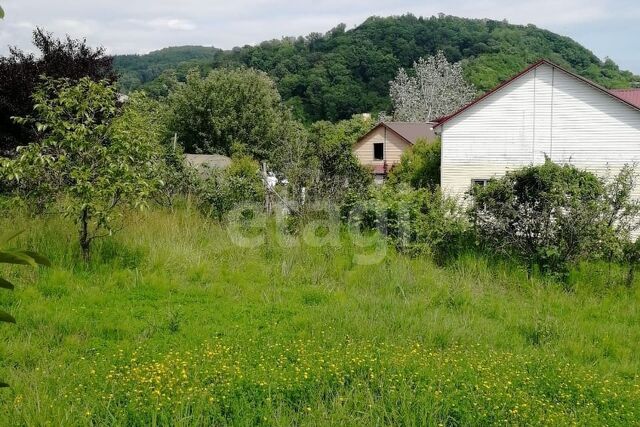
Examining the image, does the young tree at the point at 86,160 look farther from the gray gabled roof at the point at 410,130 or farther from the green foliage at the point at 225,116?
the gray gabled roof at the point at 410,130

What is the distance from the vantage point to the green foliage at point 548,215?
734 centimetres

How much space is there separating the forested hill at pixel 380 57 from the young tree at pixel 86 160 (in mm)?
41181

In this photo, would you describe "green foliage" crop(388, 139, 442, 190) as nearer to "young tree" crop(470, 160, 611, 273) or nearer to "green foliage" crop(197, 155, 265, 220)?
"green foliage" crop(197, 155, 265, 220)

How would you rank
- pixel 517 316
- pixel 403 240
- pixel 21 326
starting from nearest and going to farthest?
pixel 21 326
pixel 517 316
pixel 403 240

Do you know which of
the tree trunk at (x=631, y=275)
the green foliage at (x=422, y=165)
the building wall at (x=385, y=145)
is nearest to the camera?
the tree trunk at (x=631, y=275)

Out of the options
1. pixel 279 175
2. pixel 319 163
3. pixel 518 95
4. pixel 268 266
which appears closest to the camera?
pixel 268 266

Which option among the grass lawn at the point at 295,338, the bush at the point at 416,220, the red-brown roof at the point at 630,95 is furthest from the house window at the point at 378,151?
the grass lawn at the point at 295,338

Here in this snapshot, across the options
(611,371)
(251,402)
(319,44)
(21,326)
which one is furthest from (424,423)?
(319,44)

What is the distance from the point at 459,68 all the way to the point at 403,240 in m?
46.0

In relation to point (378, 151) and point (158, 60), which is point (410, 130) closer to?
point (378, 151)

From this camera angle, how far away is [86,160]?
23.6 ft

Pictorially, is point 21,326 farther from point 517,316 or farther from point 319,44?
point 319,44

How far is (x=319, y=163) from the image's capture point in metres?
9.97

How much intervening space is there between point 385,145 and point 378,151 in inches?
34.5
